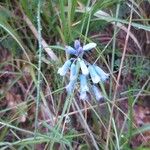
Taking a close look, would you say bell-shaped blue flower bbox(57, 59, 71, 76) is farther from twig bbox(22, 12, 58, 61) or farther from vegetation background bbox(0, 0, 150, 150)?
twig bbox(22, 12, 58, 61)

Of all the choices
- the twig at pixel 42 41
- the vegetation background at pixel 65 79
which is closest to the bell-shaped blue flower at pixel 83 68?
the vegetation background at pixel 65 79

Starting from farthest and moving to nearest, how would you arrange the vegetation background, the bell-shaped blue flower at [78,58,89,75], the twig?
the twig → the vegetation background → the bell-shaped blue flower at [78,58,89,75]

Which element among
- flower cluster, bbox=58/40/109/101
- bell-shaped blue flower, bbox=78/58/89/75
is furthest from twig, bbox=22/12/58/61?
bell-shaped blue flower, bbox=78/58/89/75

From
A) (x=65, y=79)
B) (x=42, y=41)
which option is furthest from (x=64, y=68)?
(x=42, y=41)

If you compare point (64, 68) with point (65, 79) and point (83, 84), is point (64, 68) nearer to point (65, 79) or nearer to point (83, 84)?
point (83, 84)

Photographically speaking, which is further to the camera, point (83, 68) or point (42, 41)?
point (42, 41)

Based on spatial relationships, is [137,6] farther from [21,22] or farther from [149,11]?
[21,22]

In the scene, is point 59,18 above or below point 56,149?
above

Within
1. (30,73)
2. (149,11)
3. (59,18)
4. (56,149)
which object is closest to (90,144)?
(56,149)
